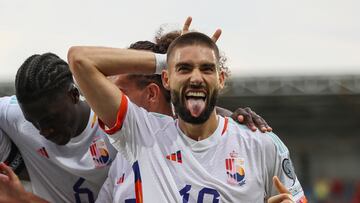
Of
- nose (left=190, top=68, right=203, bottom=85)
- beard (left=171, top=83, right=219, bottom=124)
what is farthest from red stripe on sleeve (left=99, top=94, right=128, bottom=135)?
nose (left=190, top=68, right=203, bottom=85)

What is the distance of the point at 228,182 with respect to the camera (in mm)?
4344

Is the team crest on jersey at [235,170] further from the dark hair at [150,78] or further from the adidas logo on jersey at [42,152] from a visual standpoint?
the adidas logo on jersey at [42,152]

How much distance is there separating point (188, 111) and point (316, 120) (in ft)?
83.7

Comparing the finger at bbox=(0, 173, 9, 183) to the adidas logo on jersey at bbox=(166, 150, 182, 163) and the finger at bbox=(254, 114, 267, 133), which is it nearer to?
the adidas logo on jersey at bbox=(166, 150, 182, 163)

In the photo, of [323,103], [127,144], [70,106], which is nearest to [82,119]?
[70,106]

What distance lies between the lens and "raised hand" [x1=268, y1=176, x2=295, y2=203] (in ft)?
13.2

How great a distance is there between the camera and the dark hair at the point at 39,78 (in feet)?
15.4

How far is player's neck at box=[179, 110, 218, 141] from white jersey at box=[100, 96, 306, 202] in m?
0.03

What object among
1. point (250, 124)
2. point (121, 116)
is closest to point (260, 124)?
point (250, 124)

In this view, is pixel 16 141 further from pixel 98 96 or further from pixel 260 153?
pixel 260 153

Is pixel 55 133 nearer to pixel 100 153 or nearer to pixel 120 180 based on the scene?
pixel 100 153

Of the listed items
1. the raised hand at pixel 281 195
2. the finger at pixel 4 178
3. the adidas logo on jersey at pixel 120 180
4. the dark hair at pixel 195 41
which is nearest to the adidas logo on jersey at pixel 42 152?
the finger at pixel 4 178

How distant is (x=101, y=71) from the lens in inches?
174

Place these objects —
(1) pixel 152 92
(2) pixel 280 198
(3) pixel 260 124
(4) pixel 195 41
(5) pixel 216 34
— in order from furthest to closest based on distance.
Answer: (1) pixel 152 92, (5) pixel 216 34, (3) pixel 260 124, (4) pixel 195 41, (2) pixel 280 198
